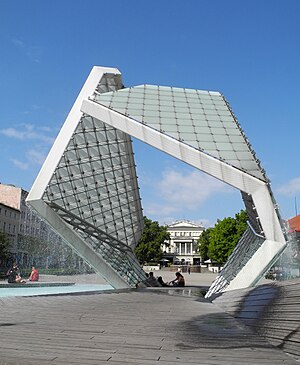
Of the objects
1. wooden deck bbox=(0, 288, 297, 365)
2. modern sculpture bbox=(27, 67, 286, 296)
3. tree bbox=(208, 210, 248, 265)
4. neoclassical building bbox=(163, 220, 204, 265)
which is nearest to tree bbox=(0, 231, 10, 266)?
modern sculpture bbox=(27, 67, 286, 296)

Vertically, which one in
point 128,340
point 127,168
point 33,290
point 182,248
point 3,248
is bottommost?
point 33,290

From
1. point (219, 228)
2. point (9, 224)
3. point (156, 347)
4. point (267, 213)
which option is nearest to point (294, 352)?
point (156, 347)

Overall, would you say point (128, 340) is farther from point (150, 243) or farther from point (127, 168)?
point (150, 243)

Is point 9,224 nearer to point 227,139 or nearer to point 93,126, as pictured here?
point 93,126

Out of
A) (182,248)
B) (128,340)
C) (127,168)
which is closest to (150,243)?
(182,248)

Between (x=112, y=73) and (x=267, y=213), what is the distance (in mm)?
13334

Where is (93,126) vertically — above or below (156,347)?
above

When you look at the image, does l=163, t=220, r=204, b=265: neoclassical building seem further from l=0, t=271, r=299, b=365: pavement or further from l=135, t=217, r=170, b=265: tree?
l=0, t=271, r=299, b=365: pavement

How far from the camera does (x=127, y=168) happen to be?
28938 mm

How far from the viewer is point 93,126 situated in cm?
2442

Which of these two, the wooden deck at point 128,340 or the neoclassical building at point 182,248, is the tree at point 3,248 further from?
→ the neoclassical building at point 182,248

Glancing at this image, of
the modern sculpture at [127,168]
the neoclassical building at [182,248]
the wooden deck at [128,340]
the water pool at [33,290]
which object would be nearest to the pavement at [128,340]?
the wooden deck at [128,340]

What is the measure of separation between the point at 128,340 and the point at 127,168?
22767mm

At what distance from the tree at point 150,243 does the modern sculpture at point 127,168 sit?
253 ft
